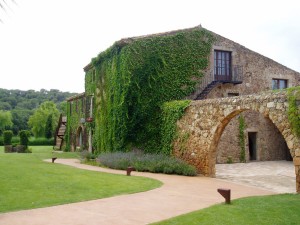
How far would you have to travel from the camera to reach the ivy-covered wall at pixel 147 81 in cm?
1859

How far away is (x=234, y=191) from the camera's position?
10398 millimetres

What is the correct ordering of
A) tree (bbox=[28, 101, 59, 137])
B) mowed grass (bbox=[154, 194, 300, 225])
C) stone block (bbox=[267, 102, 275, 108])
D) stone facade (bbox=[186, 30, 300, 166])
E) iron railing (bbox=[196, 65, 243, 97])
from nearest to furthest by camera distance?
mowed grass (bbox=[154, 194, 300, 225]), stone block (bbox=[267, 102, 275, 108]), iron railing (bbox=[196, 65, 243, 97]), stone facade (bbox=[186, 30, 300, 166]), tree (bbox=[28, 101, 59, 137])

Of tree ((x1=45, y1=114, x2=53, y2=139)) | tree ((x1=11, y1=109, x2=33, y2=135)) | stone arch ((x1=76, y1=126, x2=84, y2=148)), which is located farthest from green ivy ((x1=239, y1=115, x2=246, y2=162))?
tree ((x1=11, y1=109, x2=33, y2=135))

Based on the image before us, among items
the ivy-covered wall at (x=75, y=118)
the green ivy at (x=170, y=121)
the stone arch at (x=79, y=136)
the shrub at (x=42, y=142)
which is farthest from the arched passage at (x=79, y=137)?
the shrub at (x=42, y=142)

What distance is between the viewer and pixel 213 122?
46.8 feet

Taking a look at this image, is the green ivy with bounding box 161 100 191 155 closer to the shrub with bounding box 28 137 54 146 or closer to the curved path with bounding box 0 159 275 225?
the curved path with bounding box 0 159 275 225

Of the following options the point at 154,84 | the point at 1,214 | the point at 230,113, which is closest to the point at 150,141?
the point at 154,84

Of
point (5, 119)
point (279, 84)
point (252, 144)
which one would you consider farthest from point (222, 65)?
point (5, 119)

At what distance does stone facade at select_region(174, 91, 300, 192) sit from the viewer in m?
11.0

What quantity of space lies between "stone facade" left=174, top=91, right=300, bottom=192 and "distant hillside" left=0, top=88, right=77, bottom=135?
144 ft

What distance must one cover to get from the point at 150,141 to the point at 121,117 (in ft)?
6.63

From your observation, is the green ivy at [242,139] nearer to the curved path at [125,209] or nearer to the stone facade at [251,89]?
the stone facade at [251,89]

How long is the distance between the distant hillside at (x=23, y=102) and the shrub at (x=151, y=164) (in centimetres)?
4240

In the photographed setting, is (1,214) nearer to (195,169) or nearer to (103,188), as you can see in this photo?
(103,188)
